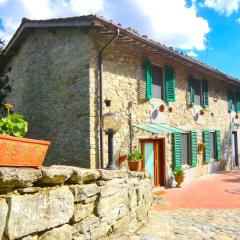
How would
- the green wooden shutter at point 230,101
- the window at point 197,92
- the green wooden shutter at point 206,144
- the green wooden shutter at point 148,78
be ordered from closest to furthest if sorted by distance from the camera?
the green wooden shutter at point 148,78
the window at point 197,92
the green wooden shutter at point 206,144
the green wooden shutter at point 230,101

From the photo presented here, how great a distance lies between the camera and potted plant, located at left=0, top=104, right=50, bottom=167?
9.82ft

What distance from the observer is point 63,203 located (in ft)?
12.0

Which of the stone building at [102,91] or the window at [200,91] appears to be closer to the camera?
Result: the stone building at [102,91]

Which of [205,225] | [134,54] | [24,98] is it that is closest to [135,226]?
[205,225]

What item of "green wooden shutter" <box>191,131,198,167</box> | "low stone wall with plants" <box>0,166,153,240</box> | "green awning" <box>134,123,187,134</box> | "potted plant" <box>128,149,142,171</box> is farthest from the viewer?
"green wooden shutter" <box>191,131,198,167</box>

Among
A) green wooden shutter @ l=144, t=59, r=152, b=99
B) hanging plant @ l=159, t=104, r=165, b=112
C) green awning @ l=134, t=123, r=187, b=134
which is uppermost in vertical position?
green wooden shutter @ l=144, t=59, r=152, b=99

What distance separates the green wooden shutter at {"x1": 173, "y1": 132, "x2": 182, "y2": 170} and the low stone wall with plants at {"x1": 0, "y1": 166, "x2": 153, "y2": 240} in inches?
267

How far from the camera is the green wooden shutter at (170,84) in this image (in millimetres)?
12234

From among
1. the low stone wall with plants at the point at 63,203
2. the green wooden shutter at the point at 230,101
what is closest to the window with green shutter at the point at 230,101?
the green wooden shutter at the point at 230,101

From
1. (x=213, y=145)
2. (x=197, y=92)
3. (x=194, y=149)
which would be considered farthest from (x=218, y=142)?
(x=197, y=92)

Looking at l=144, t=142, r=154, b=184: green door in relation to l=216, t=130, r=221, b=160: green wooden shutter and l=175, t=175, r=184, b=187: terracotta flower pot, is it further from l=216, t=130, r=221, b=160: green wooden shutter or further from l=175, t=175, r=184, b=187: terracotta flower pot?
l=216, t=130, r=221, b=160: green wooden shutter

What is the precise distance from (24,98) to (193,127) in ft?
23.1

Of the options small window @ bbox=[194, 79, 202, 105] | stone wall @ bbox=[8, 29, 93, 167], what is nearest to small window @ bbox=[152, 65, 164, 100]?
small window @ bbox=[194, 79, 202, 105]

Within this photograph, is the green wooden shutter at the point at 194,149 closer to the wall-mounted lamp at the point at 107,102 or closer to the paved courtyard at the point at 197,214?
the paved courtyard at the point at 197,214
